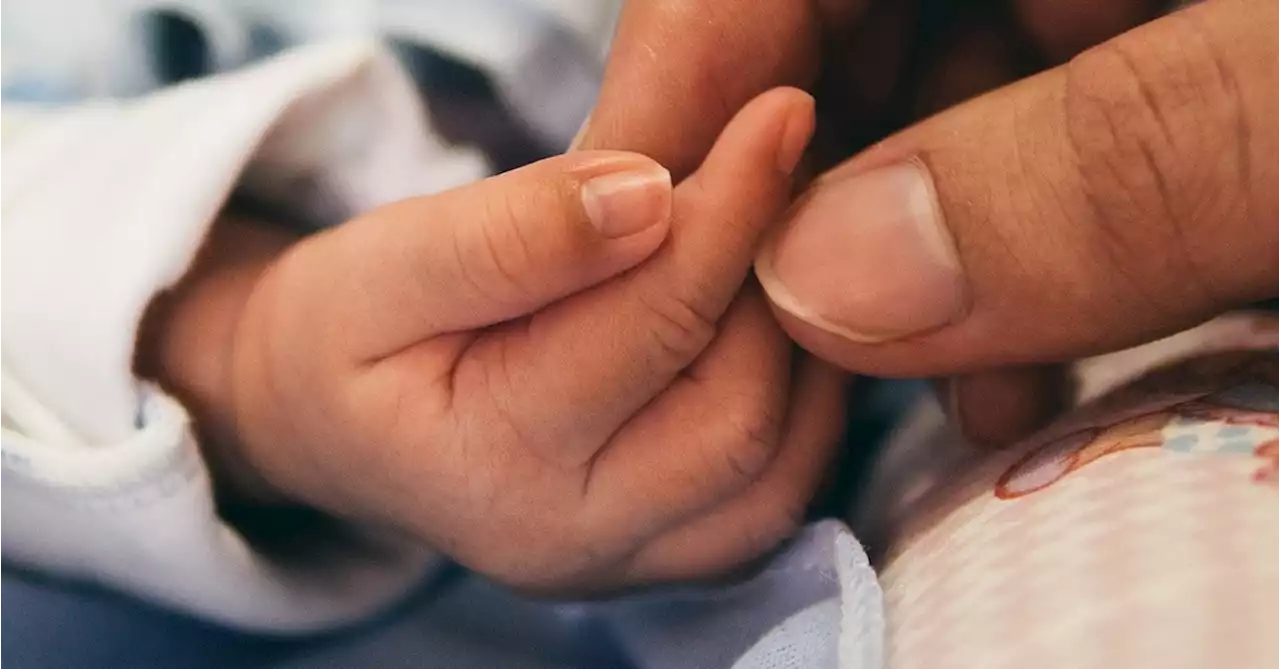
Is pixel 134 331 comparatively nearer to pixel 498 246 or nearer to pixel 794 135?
pixel 498 246

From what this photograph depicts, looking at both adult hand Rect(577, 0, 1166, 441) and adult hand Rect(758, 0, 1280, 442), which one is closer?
adult hand Rect(758, 0, 1280, 442)

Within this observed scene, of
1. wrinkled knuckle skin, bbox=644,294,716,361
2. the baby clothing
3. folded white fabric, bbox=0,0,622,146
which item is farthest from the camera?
folded white fabric, bbox=0,0,622,146

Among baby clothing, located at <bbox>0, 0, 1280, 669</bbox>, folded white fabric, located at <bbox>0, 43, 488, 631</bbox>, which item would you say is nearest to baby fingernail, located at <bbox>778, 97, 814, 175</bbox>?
baby clothing, located at <bbox>0, 0, 1280, 669</bbox>

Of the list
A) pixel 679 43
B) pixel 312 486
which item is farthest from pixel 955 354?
pixel 312 486

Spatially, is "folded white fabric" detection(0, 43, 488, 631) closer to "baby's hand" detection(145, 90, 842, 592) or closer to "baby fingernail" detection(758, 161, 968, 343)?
"baby's hand" detection(145, 90, 842, 592)

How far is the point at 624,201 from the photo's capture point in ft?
1.25

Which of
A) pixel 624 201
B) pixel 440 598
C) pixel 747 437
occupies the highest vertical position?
pixel 624 201

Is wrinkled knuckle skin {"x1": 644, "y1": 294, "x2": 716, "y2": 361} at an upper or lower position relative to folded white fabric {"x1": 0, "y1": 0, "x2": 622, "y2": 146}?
lower

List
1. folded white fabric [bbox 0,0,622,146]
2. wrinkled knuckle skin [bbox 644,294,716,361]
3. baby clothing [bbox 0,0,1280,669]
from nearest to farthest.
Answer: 1. baby clothing [bbox 0,0,1280,669]
2. wrinkled knuckle skin [bbox 644,294,716,361]
3. folded white fabric [bbox 0,0,622,146]

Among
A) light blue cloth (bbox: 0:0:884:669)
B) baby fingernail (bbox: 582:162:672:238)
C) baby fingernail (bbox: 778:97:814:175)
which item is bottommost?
light blue cloth (bbox: 0:0:884:669)

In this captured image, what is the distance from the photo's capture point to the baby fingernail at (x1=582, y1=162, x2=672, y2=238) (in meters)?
0.38

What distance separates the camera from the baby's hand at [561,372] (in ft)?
1.31

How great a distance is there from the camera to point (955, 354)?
402 millimetres

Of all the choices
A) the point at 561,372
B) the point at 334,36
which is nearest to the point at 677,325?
the point at 561,372
